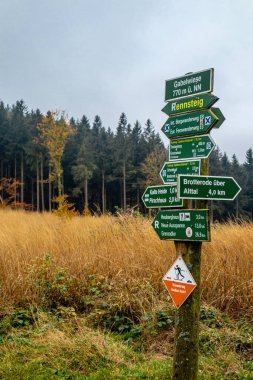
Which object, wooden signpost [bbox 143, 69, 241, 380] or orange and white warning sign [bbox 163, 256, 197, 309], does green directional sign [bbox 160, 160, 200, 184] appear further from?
orange and white warning sign [bbox 163, 256, 197, 309]

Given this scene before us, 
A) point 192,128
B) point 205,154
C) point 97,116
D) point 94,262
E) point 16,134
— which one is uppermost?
point 97,116

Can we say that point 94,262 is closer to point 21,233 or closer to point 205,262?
point 205,262

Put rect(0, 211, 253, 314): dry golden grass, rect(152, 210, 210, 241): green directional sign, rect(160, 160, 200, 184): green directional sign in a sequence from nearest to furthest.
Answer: rect(152, 210, 210, 241): green directional sign → rect(160, 160, 200, 184): green directional sign → rect(0, 211, 253, 314): dry golden grass

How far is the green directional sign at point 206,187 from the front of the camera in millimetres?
2755

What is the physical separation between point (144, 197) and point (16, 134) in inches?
2008

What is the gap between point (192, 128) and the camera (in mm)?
3033

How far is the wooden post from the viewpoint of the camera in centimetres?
286

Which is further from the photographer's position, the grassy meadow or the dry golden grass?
the dry golden grass

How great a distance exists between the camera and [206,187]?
282cm

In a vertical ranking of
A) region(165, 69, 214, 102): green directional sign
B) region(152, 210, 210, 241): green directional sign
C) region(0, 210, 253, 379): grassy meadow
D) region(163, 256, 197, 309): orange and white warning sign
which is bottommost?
region(0, 210, 253, 379): grassy meadow

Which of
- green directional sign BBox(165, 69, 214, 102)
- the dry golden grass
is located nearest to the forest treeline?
the dry golden grass

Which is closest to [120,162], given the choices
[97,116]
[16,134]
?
[16,134]

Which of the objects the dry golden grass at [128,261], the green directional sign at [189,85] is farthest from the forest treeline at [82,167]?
the green directional sign at [189,85]

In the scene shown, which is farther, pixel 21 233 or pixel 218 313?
pixel 21 233
